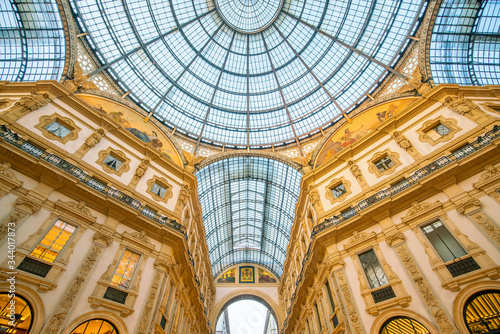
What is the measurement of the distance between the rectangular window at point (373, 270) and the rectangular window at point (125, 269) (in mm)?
13563

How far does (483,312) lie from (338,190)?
34.9 ft

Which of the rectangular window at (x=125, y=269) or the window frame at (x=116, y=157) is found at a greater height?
the window frame at (x=116, y=157)

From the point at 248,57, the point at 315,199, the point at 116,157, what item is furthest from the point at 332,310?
the point at 248,57

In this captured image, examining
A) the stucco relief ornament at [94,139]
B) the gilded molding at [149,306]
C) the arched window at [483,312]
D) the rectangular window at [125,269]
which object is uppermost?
the stucco relief ornament at [94,139]

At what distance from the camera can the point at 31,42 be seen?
20.1m

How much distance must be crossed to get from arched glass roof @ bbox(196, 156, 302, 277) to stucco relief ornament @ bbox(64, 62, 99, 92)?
1463cm

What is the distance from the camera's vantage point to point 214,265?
4559cm

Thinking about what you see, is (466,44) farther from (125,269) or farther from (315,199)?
(125,269)

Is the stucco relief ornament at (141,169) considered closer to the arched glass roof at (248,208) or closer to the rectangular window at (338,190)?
the arched glass roof at (248,208)

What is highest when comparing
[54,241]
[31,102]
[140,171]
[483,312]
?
[31,102]

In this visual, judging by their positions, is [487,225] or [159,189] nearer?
[487,225]

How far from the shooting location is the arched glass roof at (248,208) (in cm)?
3362

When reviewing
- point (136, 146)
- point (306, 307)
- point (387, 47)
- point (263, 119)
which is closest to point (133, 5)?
point (136, 146)

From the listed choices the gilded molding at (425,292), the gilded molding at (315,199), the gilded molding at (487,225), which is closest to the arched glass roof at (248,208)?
the gilded molding at (315,199)
